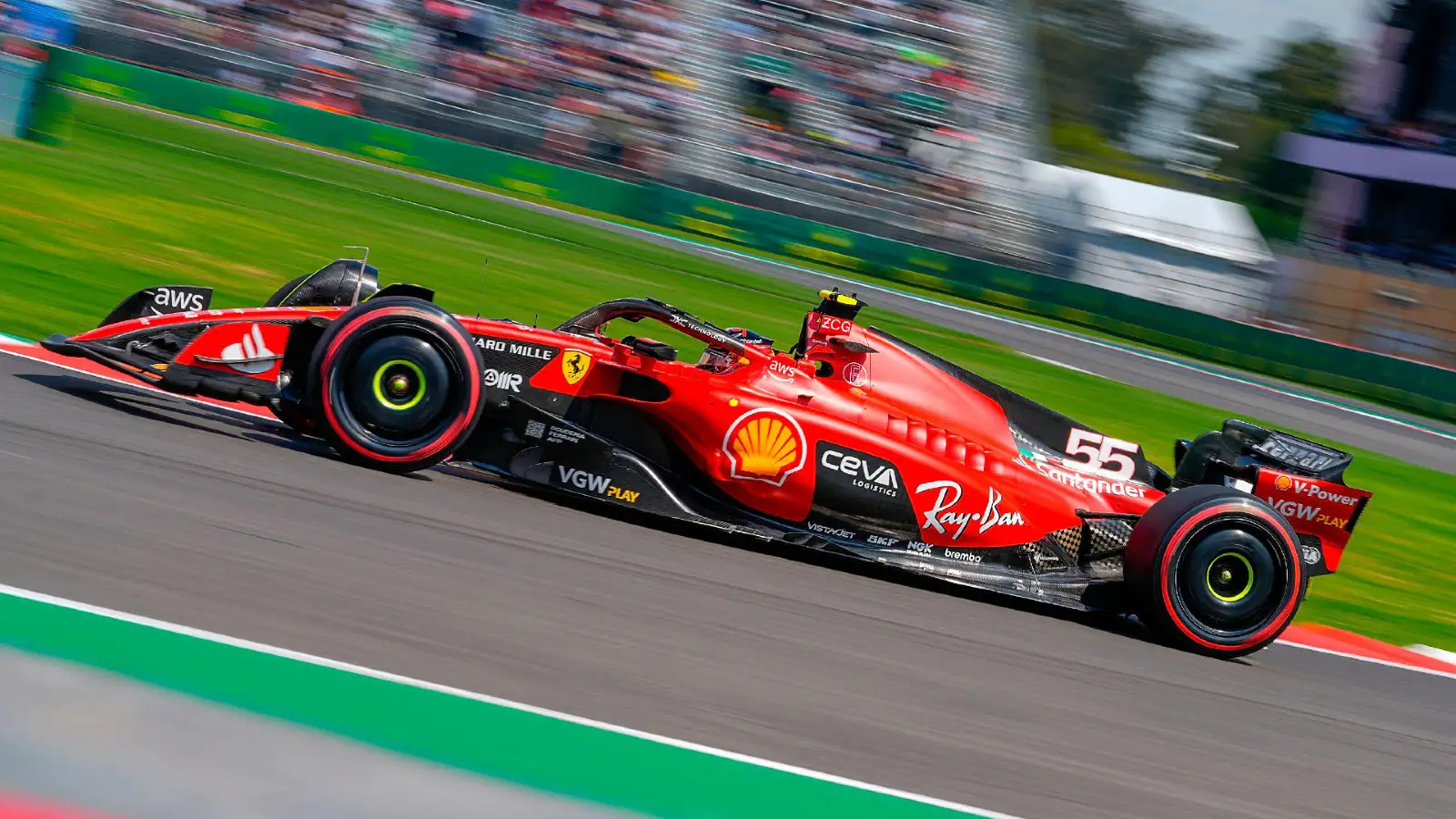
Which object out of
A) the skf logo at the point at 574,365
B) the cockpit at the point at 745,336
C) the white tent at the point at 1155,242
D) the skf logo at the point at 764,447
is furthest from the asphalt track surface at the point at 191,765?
the white tent at the point at 1155,242

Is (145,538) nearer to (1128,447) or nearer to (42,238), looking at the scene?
(1128,447)

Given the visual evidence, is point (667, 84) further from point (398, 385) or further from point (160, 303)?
point (398, 385)

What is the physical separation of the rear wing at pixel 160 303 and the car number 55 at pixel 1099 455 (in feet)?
13.3

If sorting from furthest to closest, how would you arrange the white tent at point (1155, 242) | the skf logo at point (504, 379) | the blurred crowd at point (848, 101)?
1. the white tent at point (1155, 242)
2. the blurred crowd at point (848, 101)
3. the skf logo at point (504, 379)

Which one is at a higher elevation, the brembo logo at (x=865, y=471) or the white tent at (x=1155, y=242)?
the white tent at (x=1155, y=242)

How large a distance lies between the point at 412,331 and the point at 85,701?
2950 millimetres

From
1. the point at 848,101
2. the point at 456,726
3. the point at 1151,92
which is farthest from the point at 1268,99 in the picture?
the point at 456,726

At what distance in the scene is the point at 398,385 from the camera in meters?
5.98

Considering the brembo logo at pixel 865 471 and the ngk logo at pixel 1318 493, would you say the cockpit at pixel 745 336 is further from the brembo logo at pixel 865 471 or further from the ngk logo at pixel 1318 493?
the ngk logo at pixel 1318 493

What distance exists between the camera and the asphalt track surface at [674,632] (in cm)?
407

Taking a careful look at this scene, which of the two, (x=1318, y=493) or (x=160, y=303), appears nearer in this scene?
(x=160, y=303)

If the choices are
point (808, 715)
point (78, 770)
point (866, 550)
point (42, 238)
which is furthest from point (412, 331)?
point (42, 238)

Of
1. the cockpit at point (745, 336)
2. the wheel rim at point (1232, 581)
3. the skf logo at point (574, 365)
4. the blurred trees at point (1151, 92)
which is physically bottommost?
the wheel rim at point (1232, 581)

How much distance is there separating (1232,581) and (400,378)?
3793 millimetres
